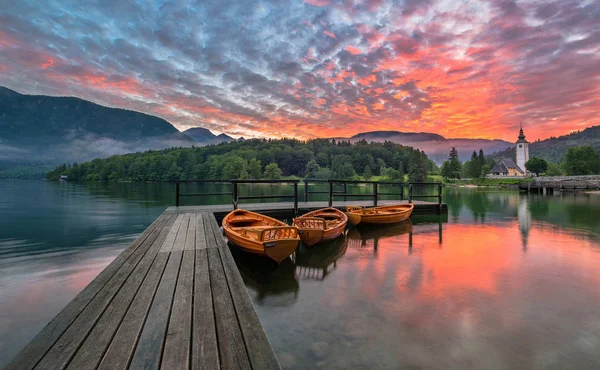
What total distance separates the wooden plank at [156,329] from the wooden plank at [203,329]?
305 millimetres

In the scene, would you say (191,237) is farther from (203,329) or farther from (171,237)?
(203,329)

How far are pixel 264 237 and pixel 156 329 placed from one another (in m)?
5.68

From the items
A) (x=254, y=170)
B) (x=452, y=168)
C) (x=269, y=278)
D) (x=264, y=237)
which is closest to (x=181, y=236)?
(x=264, y=237)

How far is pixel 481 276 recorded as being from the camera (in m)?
8.33

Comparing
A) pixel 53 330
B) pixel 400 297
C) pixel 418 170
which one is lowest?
pixel 400 297

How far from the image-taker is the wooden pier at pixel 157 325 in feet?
7.86

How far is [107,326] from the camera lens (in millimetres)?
2955

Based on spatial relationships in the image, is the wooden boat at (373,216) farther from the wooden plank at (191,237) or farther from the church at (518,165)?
the church at (518,165)

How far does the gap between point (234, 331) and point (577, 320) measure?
6998mm

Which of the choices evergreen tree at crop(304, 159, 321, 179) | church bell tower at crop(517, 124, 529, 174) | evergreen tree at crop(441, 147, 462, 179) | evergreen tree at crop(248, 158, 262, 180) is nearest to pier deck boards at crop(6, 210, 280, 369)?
evergreen tree at crop(248, 158, 262, 180)

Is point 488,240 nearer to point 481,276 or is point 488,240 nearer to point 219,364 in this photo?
point 481,276

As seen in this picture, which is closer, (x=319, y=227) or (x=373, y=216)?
(x=319, y=227)

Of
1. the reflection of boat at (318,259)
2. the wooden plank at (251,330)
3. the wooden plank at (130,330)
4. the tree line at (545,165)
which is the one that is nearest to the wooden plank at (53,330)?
the wooden plank at (130,330)

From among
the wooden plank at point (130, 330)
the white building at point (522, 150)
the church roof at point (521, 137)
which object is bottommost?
the wooden plank at point (130, 330)
